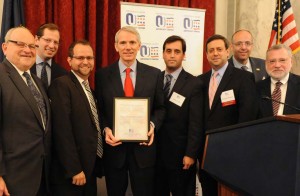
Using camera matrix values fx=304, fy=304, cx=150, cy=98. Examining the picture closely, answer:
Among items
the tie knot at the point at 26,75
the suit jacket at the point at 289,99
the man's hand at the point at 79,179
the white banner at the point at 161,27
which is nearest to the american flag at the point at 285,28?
the white banner at the point at 161,27

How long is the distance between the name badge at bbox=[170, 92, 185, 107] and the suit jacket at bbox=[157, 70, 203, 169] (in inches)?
0.8

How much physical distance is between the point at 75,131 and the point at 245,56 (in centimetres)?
214

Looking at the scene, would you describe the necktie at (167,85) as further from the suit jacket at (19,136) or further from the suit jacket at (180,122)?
the suit jacket at (19,136)

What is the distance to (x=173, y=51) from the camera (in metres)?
2.86

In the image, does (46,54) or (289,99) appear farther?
(46,54)

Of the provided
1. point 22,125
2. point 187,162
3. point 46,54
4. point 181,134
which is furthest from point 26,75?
point 187,162

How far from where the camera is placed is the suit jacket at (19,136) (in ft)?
6.36

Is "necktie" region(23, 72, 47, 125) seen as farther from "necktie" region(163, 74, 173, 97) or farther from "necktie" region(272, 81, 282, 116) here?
"necktie" region(272, 81, 282, 116)

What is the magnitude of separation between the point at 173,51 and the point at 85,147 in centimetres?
122

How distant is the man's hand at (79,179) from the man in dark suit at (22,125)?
0.20 metres

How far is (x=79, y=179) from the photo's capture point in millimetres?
2230

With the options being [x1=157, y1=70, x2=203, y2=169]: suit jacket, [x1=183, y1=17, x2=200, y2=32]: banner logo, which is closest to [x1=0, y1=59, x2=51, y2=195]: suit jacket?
[x1=157, y1=70, x2=203, y2=169]: suit jacket

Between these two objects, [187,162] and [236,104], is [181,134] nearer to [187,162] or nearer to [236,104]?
[187,162]

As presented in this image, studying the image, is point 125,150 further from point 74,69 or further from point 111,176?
point 74,69
